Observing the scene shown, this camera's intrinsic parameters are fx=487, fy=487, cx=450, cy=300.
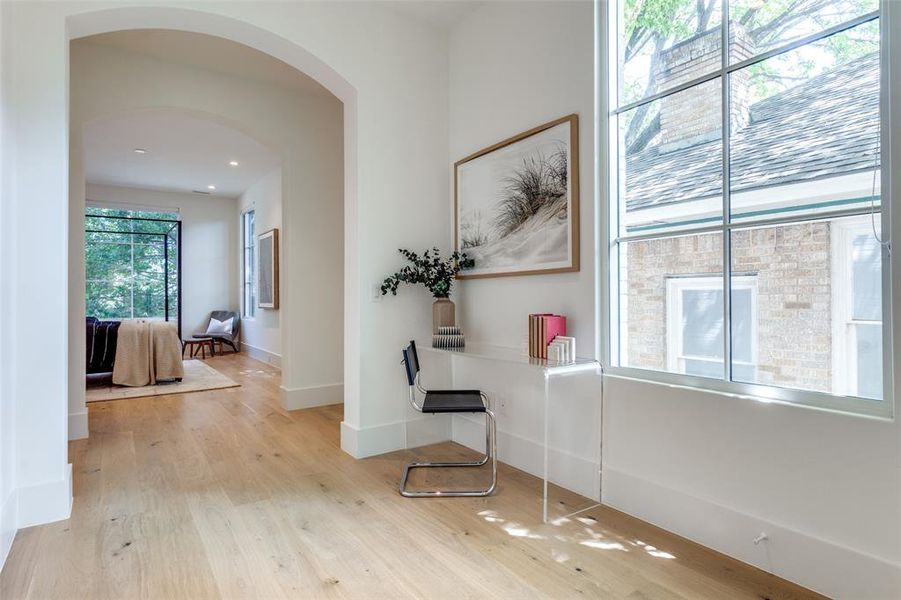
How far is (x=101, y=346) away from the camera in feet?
17.8

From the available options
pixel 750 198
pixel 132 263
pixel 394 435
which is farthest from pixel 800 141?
pixel 132 263

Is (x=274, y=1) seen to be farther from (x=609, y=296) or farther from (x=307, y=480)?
(x=307, y=480)

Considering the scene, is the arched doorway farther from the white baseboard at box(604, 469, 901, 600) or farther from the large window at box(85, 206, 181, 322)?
the large window at box(85, 206, 181, 322)

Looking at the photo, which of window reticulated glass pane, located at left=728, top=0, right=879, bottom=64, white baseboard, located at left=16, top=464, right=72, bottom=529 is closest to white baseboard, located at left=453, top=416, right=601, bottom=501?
window reticulated glass pane, located at left=728, top=0, right=879, bottom=64

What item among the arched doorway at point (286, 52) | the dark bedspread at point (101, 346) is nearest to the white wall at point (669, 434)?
the arched doorway at point (286, 52)

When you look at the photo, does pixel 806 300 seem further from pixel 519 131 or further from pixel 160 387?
pixel 160 387

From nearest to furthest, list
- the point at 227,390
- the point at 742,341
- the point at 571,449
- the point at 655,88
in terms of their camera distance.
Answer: the point at 742,341, the point at 655,88, the point at 571,449, the point at 227,390

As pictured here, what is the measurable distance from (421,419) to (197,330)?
7.19 metres

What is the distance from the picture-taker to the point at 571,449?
2.59 meters

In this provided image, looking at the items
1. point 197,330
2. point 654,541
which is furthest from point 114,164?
point 654,541

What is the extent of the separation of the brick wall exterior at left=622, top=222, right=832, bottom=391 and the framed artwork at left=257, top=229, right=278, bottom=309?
619 cm

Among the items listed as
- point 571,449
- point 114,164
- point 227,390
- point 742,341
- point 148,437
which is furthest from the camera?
point 114,164

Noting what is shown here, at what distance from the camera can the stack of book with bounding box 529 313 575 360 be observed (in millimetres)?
2518

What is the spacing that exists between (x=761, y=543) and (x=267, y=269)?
710cm
